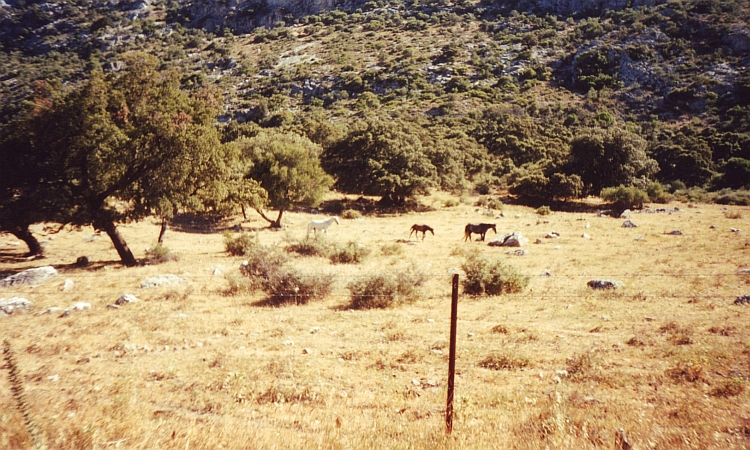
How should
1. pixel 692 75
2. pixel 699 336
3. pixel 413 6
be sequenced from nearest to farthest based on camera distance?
pixel 699 336 < pixel 692 75 < pixel 413 6

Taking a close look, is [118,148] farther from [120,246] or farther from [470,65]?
[470,65]

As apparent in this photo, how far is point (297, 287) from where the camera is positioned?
35.7ft

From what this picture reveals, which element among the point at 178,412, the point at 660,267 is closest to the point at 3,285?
the point at 178,412

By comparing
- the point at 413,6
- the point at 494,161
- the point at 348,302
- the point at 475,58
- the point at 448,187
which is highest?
the point at 413,6

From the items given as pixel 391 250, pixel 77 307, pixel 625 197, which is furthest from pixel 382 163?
pixel 77 307

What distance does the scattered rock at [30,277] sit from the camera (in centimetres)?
1189

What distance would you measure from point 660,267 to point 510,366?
413 inches

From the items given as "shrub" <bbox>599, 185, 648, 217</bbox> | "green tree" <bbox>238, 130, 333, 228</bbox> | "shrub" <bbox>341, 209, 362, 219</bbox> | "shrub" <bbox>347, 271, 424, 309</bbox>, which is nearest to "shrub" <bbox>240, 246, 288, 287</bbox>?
"shrub" <bbox>347, 271, 424, 309</bbox>

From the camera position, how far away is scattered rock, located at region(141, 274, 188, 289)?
11.8m

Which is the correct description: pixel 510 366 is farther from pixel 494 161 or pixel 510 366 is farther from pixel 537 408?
pixel 494 161

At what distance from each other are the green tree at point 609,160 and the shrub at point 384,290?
118ft

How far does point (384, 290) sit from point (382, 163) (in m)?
28.1

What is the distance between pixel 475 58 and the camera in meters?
88.4

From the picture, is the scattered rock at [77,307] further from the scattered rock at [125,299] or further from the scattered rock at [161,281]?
the scattered rock at [161,281]
